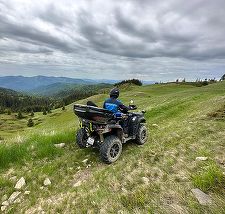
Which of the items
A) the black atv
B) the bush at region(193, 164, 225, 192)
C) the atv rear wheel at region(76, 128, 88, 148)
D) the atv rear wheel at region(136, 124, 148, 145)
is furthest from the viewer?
the atv rear wheel at region(136, 124, 148, 145)

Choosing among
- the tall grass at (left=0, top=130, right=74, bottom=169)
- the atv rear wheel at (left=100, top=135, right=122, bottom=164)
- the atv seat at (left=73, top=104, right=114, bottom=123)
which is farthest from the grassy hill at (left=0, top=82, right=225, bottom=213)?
the atv seat at (left=73, top=104, right=114, bottom=123)

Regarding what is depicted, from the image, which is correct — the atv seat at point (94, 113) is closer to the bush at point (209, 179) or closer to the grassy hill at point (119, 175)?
the grassy hill at point (119, 175)

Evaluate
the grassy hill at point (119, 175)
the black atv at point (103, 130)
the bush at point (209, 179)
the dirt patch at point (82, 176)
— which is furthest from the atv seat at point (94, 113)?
the bush at point (209, 179)

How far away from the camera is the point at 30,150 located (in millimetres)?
9109

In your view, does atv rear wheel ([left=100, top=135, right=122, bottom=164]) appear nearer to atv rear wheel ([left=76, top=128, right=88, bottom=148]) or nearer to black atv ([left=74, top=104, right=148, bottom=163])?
black atv ([left=74, top=104, right=148, bottom=163])

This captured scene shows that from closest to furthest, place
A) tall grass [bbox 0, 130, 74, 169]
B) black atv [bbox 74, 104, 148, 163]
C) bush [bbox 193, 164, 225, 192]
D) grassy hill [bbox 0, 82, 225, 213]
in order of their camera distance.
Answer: grassy hill [bbox 0, 82, 225, 213], bush [bbox 193, 164, 225, 192], black atv [bbox 74, 104, 148, 163], tall grass [bbox 0, 130, 74, 169]

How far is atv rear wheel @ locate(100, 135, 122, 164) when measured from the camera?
821cm

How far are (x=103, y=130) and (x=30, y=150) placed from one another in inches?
127

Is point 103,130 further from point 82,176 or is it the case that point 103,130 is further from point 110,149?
point 82,176

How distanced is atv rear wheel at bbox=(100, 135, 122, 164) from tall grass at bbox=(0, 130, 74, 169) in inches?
81.3

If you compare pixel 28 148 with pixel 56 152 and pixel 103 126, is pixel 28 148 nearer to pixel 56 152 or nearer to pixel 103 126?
pixel 56 152

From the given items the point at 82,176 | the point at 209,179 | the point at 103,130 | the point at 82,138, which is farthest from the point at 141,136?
the point at 209,179

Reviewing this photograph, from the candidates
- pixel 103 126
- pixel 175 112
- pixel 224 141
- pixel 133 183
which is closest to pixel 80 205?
pixel 133 183

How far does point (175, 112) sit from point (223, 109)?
5.56m
